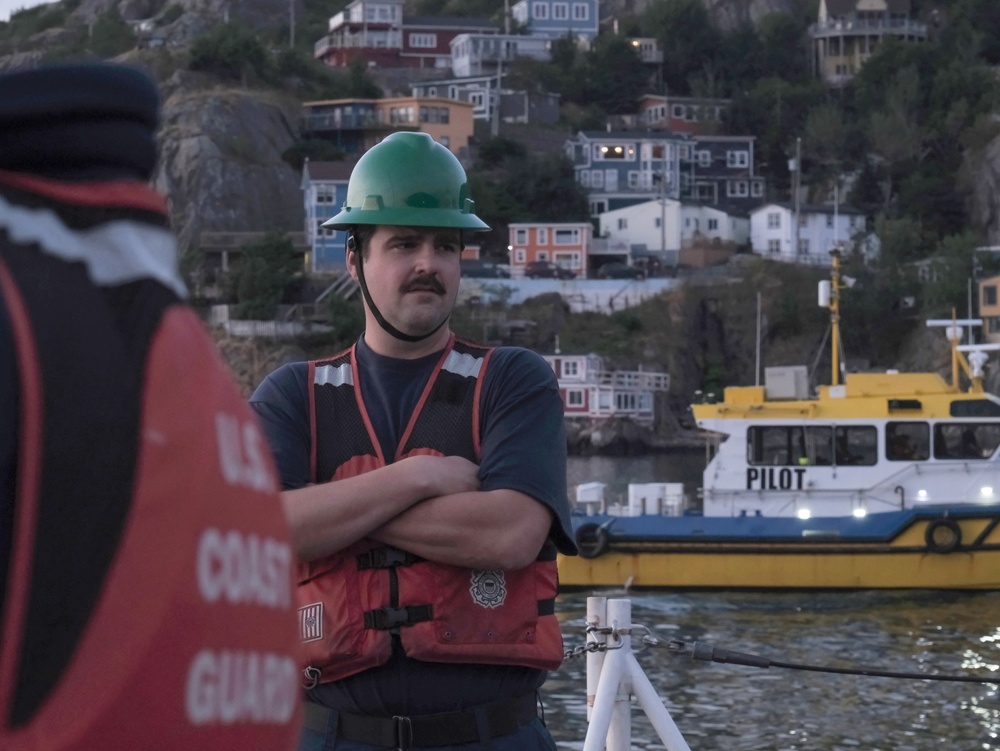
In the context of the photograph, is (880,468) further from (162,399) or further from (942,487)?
(162,399)

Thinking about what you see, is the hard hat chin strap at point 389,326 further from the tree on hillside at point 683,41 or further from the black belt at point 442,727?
the tree on hillside at point 683,41

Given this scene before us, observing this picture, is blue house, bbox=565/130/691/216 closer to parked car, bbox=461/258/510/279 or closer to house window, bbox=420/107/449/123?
house window, bbox=420/107/449/123

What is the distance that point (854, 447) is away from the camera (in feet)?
60.1

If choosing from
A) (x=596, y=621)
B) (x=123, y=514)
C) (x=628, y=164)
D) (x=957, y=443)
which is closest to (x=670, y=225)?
(x=628, y=164)

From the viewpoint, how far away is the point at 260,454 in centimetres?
122

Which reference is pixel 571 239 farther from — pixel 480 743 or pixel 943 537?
pixel 480 743

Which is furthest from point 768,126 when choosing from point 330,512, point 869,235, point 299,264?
point 330,512

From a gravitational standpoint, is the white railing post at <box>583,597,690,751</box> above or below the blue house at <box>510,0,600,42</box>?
below

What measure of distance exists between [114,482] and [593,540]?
17.1 meters

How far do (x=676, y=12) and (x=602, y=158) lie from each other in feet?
76.3

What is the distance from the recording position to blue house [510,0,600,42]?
362 ft

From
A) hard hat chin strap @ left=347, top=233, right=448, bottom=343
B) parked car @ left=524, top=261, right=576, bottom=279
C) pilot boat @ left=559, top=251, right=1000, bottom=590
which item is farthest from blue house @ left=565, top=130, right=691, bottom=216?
hard hat chin strap @ left=347, top=233, right=448, bottom=343

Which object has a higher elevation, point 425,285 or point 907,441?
point 425,285

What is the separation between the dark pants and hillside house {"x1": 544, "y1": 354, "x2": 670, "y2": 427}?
64.4 m
